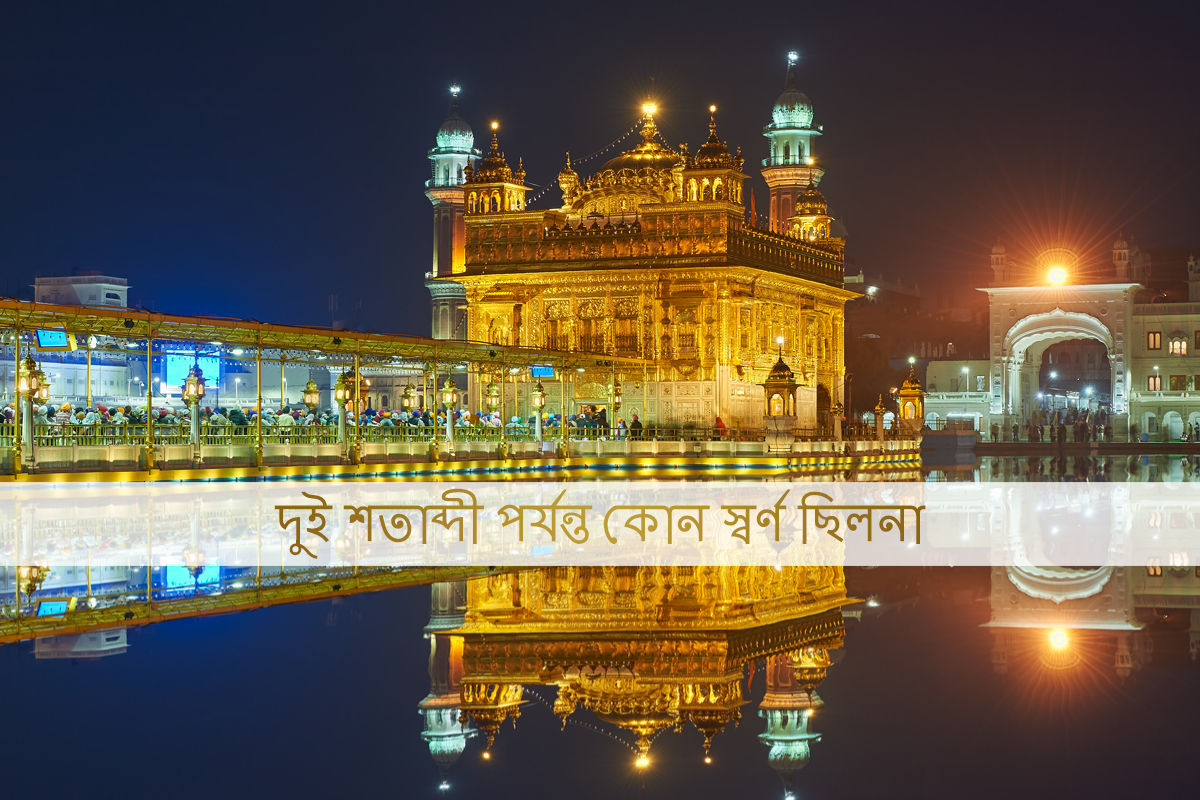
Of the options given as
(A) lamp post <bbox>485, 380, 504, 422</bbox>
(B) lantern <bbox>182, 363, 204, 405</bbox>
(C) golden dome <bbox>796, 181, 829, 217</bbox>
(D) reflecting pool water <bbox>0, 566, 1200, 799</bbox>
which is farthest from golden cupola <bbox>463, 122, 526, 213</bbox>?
(D) reflecting pool water <bbox>0, 566, 1200, 799</bbox>

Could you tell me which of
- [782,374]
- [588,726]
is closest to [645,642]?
[588,726]

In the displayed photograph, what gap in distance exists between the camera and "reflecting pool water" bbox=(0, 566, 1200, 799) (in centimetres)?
607

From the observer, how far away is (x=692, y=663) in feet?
27.6

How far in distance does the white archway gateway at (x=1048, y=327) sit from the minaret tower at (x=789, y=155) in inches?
497

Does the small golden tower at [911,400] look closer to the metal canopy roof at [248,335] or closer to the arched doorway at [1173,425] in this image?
the metal canopy roof at [248,335]

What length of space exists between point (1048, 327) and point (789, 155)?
15.9 metres

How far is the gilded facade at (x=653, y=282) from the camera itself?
33094mm

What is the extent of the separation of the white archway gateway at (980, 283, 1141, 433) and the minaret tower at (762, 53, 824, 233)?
497 inches

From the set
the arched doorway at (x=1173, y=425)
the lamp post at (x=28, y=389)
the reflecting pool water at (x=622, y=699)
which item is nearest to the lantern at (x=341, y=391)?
the lamp post at (x=28, y=389)

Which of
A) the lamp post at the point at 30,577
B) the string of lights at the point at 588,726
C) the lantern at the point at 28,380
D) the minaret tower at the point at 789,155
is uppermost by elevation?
the minaret tower at the point at 789,155

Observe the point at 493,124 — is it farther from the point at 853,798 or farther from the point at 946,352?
the point at 946,352

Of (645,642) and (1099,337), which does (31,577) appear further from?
(1099,337)

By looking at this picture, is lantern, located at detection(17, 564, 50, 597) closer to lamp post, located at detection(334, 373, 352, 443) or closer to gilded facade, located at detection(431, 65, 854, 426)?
lamp post, located at detection(334, 373, 352, 443)

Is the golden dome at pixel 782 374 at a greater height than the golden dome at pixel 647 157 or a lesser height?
lesser
